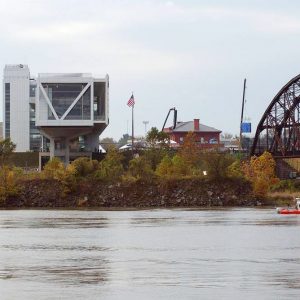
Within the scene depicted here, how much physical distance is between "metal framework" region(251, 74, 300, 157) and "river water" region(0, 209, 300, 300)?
99.7 meters

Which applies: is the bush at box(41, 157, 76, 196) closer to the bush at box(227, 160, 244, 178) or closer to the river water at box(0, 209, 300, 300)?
the bush at box(227, 160, 244, 178)

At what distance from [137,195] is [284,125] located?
4798 cm

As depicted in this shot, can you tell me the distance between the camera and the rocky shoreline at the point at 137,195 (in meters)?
148

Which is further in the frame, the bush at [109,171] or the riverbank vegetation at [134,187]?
the bush at [109,171]

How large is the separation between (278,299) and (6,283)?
11.8 metres

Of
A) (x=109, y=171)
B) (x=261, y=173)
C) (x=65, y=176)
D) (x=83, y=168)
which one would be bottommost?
(x=65, y=176)

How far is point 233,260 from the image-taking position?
51.3 meters

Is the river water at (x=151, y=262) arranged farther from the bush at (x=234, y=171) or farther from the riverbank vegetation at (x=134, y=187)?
the bush at (x=234, y=171)

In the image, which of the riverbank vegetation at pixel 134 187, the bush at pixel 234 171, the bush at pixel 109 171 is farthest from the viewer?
the bush at pixel 109 171

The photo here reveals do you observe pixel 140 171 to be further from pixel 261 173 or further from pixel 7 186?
pixel 7 186

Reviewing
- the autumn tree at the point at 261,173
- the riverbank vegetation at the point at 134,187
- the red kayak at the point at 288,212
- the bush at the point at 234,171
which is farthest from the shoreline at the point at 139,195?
the red kayak at the point at 288,212

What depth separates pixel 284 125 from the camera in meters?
188

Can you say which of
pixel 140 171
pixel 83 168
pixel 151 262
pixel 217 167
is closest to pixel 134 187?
pixel 140 171

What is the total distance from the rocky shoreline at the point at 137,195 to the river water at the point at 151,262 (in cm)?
6408
